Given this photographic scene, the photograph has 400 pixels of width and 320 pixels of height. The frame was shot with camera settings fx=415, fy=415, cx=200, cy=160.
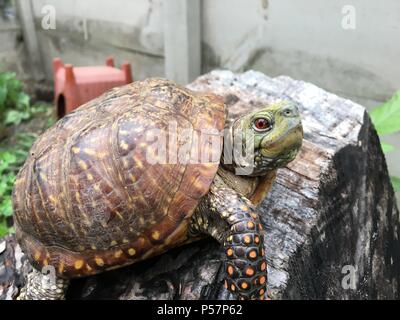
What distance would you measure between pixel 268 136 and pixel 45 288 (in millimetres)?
982

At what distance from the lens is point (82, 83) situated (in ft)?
11.2

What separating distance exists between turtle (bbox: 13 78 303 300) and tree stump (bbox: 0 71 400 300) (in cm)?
13

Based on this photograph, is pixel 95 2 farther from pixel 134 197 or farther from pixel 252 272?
pixel 252 272

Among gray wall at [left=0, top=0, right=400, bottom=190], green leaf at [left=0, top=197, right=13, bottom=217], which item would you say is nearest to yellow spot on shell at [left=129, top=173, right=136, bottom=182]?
green leaf at [left=0, top=197, right=13, bottom=217]

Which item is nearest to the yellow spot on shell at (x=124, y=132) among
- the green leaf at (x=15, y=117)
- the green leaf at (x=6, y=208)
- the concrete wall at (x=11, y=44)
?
the green leaf at (x=6, y=208)

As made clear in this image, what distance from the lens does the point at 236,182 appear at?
1525 millimetres

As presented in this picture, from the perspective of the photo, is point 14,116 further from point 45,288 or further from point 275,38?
point 45,288

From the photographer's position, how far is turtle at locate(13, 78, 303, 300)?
1340mm

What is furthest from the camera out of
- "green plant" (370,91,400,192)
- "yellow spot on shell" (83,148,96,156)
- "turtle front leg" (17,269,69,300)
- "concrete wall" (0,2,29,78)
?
"concrete wall" (0,2,29,78)

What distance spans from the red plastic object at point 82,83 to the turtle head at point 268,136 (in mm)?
2221

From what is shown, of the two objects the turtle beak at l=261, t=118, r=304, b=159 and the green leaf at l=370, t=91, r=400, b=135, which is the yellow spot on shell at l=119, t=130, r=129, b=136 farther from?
the green leaf at l=370, t=91, r=400, b=135

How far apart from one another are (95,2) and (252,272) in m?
3.77

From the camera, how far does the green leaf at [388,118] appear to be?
2018 millimetres
